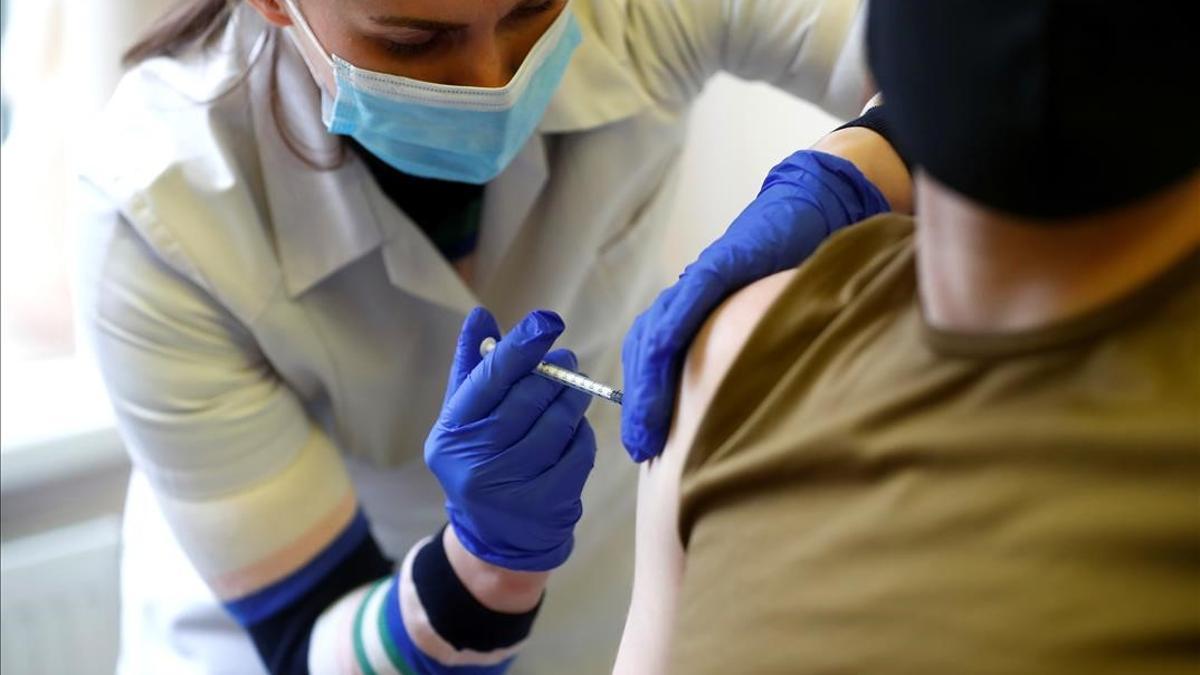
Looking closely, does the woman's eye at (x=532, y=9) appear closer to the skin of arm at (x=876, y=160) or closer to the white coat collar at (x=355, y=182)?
the white coat collar at (x=355, y=182)

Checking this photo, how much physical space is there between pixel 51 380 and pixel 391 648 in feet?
2.76

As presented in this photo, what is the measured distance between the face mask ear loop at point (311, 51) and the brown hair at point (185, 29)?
0.11 meters

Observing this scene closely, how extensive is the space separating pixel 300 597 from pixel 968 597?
0.78m

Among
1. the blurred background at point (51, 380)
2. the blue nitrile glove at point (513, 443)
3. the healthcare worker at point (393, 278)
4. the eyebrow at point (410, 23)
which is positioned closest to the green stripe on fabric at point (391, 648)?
the healthcare worker at point (393, 278)

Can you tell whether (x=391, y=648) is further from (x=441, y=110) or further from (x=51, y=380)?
(x=51, y=380)

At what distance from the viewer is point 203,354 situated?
1.03 metres

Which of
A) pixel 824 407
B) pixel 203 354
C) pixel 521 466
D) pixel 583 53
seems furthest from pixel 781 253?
pixel 203 354

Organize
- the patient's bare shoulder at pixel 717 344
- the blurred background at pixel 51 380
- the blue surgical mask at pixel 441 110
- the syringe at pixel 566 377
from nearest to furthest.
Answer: the patient's bare shoulder at pixel 717 344, the syringe at pixel 566 377, the blue surgical mask at pixel 441 110, the blurred background at pixel 51 380

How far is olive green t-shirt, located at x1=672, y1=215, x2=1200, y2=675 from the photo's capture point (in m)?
0.44

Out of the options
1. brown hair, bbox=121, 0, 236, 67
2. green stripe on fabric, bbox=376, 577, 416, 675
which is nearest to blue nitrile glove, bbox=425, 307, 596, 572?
green stripe on fabric, bbox=376, 577, 416, 675

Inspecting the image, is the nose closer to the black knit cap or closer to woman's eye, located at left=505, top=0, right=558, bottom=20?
woman's eye, located at left=505, top=0, right=558, bottom=20

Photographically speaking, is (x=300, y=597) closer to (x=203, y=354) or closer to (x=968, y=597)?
(x=203, y=354)

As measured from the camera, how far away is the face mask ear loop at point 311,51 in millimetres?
916

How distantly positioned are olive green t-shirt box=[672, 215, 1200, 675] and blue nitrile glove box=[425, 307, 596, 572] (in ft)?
1.02
